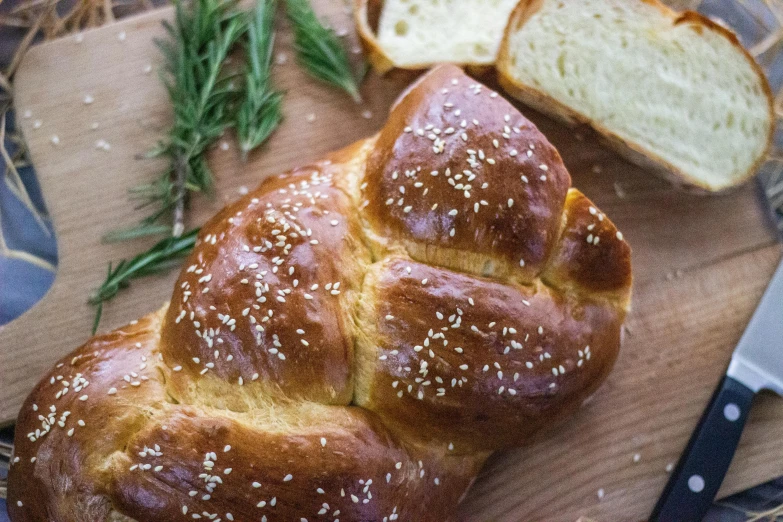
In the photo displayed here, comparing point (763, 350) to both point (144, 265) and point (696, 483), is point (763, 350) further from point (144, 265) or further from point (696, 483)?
point (144, 265)

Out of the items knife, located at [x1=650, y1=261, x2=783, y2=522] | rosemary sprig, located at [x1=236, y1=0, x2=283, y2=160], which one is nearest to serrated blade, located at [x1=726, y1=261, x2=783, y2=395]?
knife, located at [x1=650, y1=261, x2=783, y2=522]

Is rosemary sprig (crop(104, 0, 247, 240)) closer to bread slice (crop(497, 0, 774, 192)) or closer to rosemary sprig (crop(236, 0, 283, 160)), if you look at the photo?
rosemary sprig (crop(236, 0, 283, 160))

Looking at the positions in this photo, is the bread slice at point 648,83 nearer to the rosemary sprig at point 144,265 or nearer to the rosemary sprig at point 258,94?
the rosemary sprig at point 258,94

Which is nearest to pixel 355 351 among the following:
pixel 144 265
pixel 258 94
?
pixel 144 265

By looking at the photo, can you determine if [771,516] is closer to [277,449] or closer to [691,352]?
[691,352]

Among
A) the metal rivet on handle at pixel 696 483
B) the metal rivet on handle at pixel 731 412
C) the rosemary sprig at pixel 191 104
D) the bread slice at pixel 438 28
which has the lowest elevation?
the metal rivet on handle at pixel 696 483

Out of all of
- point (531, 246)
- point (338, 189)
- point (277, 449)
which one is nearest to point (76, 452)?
point (277, 449)

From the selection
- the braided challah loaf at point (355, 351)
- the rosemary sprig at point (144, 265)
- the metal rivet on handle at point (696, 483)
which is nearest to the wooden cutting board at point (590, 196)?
the rosemary sprig at point (144, 265)
